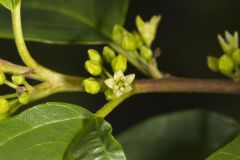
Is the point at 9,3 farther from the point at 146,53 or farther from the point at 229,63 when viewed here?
the point at 229,63

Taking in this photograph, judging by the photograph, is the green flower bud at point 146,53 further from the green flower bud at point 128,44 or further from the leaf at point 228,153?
the leaf at point 228,153

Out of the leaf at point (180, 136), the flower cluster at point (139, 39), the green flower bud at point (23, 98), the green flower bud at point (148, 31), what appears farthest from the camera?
the leaf at point (180, 136)

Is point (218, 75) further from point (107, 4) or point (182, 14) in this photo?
point (107, 4)

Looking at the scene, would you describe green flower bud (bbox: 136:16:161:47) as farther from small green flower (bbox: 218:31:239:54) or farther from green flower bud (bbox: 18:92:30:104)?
green flower bud (bbox: 18:92:30:104)

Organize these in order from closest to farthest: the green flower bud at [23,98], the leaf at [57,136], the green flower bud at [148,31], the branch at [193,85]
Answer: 1. the leaf at [57,136]
2. the green flower bud at [23,98]
3. the branch at [193,85]
4. the green flower bud at [148,31]

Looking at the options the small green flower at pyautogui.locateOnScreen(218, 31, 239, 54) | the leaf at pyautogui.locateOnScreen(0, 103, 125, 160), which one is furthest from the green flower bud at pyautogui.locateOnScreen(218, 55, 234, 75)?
the leaf at pyautogui.locateOnScreen(0, 103, 125, 160)

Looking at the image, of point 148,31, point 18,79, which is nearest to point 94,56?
point 18,79

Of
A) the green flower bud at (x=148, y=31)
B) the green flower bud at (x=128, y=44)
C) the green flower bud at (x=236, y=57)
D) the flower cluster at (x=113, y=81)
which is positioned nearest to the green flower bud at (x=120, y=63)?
the flower cluster at (x=113, y=81)
